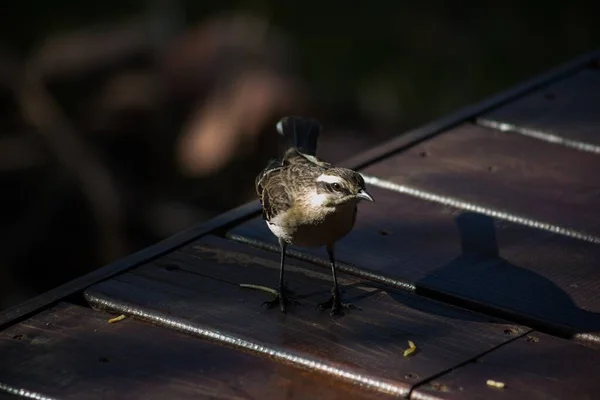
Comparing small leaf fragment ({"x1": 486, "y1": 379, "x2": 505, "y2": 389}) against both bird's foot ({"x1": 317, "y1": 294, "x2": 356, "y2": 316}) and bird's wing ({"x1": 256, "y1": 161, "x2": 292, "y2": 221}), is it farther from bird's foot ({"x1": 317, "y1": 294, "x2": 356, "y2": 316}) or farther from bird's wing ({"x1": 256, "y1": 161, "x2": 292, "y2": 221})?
bird's wing ({"x1": 256, "y1": 161, "x2": 292, "y2": 221})

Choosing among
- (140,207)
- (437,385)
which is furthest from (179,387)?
(140,207)

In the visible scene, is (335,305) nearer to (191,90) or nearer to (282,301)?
(282,301)

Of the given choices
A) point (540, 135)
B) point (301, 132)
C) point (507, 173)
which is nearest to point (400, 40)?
point (540, 135)

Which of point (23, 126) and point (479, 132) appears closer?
point (479, 132)

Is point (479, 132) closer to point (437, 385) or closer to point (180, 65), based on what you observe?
point (437, 385)

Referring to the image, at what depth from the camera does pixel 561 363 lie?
15.6ft

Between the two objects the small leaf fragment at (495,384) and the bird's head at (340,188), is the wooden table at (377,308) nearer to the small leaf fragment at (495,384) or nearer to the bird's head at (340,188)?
the small leaf fragment at (495,384)

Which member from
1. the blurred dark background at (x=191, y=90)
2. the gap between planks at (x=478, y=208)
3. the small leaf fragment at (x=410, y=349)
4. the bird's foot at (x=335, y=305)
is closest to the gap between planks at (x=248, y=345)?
the small leaf fragment at (x=410, y=349)

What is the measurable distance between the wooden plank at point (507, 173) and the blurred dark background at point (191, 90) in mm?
4690

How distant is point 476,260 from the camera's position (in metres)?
5.72

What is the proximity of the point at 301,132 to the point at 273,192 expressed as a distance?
856 mm

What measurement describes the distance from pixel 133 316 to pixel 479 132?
9.77 ft

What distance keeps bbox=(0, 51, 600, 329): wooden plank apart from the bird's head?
0.78 m

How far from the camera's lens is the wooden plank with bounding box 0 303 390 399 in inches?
178
